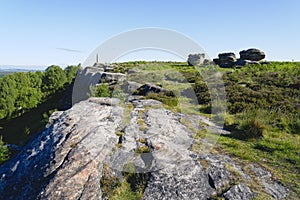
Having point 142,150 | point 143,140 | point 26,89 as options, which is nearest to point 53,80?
point 26,89

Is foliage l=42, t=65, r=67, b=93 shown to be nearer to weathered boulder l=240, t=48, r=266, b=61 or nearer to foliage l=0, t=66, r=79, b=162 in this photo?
foliage l=0, t=66, r=79, b=162

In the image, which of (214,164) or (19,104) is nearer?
(214,164)

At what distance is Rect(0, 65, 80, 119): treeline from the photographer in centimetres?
3869

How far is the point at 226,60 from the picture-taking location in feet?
153

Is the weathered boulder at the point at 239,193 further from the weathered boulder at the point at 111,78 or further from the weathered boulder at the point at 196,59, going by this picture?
the weathered boulder at the point at 196,59

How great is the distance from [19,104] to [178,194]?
136ft

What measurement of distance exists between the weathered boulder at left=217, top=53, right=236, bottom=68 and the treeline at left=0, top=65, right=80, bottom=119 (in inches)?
1230

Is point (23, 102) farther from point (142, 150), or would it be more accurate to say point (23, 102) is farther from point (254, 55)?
point (254, 55)

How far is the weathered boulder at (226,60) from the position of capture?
1753 inches

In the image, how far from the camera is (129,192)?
5277mm

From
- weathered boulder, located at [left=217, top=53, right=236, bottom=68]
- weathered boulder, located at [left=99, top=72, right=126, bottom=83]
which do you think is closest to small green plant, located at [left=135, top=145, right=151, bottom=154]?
weathered boulder, located at [left=99, top=72, right=126, bottom=83]

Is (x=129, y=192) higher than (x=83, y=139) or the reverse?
the reverse

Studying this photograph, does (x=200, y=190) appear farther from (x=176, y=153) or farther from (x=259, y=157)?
(x=259, y=157)

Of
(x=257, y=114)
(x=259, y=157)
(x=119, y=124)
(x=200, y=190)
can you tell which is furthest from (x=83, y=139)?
(x=257, y=114)
